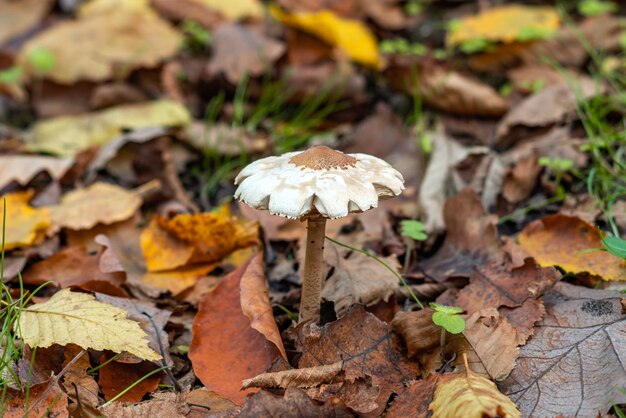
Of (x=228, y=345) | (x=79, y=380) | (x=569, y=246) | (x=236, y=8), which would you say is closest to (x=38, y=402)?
(x=79, y=380)

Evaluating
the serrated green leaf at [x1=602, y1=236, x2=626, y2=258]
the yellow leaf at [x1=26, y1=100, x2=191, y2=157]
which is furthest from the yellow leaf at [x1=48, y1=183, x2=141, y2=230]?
the serrated green leaf at [x1=602, y1=236, x2=626, y2=258]

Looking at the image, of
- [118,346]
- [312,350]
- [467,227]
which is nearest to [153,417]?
[118,346]

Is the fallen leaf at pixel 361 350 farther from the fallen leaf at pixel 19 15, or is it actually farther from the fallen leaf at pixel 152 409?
the fallen leaf at pixel 19 15

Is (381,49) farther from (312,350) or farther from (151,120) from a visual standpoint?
(312,350)

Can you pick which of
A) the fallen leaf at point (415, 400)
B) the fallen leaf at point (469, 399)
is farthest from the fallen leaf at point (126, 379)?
the fallen leaf at point (469, 399)

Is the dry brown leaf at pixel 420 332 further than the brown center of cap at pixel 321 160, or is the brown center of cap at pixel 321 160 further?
the dry brown leaf at pixel 420 332

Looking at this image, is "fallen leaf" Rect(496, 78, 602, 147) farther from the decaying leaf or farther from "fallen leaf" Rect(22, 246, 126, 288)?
"fallen leaf" Rect(22, 246, 126, 288)
